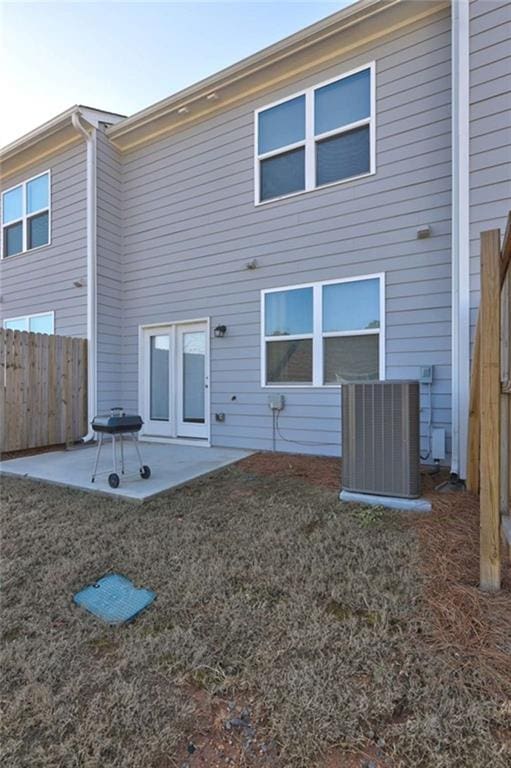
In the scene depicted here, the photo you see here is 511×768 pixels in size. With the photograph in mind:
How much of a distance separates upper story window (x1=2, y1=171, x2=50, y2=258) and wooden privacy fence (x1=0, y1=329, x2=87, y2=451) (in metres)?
2.76

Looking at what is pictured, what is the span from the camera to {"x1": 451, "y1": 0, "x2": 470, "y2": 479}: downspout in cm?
403

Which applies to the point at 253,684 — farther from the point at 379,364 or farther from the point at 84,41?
the point at 84,41

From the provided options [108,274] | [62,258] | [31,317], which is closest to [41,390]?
[108,274]

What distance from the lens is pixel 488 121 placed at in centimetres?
394

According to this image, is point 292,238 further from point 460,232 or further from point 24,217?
point 24,217

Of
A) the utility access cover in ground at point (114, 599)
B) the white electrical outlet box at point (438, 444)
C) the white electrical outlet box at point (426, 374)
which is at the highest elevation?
the white electrical outlet box at point (426, 374)

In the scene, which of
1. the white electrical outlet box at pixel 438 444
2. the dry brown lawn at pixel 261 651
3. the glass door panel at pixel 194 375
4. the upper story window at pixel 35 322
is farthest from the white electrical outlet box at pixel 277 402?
the upper story window at pixel 35 322

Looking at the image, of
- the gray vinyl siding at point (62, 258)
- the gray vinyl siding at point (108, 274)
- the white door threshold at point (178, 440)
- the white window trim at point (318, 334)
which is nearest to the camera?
A: the white window trim at point (318, 334)

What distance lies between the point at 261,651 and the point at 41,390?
5.76m

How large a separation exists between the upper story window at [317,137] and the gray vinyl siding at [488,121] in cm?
122

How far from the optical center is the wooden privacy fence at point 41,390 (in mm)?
5809

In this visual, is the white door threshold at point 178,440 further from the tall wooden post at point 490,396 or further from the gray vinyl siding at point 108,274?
the tall wooden post at point 490,396

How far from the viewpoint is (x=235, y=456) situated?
550cm

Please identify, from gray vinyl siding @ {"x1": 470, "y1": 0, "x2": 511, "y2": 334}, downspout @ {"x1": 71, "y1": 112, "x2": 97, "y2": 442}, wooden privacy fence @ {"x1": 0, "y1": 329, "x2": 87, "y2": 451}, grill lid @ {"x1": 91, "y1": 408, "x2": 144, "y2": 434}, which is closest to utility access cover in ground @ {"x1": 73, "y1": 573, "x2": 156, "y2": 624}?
grill lid @ {"x1": 91, "y1": 408, "x2": 144, "y2": 434}
